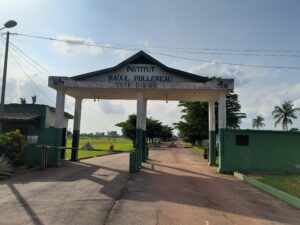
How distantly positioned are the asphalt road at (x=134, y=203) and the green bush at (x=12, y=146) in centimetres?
274

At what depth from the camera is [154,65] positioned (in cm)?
2083

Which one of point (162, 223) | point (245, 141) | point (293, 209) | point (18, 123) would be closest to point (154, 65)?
Result: point (245, 141)

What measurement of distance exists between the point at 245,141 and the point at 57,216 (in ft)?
44.8

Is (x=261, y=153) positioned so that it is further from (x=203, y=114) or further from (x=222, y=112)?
(x=203, y=114)

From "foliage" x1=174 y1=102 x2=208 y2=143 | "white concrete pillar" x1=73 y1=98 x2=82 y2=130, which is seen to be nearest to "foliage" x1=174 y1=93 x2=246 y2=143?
"foliage" x1=174 y1=102 x2=208 y2=143

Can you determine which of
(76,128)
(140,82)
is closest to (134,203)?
(140,82)

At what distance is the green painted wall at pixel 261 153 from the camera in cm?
1912

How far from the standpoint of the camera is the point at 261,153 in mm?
19250

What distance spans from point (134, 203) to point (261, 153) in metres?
11.8

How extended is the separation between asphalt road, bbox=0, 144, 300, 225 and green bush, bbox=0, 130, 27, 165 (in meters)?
2.74

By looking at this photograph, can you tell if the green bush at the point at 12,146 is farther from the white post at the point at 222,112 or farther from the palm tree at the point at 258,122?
the palm tree at the point at 258,122

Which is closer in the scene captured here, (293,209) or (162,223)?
(162,223)

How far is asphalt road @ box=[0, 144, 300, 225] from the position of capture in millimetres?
7980

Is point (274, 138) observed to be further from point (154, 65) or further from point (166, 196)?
point (166, 196)
